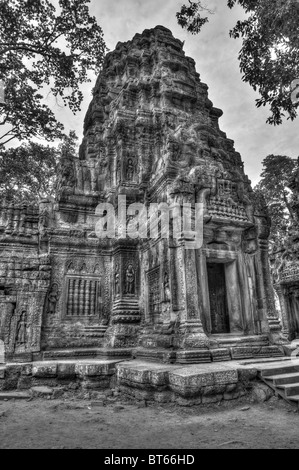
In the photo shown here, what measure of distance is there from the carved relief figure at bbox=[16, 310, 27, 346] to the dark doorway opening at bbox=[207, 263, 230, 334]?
4.40 meters

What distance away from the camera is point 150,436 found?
12.6 ft

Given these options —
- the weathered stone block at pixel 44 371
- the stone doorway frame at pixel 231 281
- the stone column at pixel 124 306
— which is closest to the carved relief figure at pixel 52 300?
the stone column at pixel 124 306

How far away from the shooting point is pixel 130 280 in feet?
27.7

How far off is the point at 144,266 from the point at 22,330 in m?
3.25

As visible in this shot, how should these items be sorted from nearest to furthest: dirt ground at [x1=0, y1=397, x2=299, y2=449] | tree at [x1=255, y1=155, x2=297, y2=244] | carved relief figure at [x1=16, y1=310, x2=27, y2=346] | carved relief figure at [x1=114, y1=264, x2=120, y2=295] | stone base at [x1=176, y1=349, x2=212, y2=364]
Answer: dirt ground at [x1=0, y1=397, x2=299, y2=449] < stone base at [x1=176, y1=349, x2=212, y2=364] < carved relief figure at [x1=16, y1=310, x2=27, y2=346] < carved relief figure at [x1=114, y1=264, x2=120, y2=295] < tree at [x1=255, y1=155, x2=297, y2=244]

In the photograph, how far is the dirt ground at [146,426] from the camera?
3615mm

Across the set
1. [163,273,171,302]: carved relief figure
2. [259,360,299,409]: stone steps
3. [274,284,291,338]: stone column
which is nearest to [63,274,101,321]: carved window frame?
[163,273,171,302]: carved relief figure

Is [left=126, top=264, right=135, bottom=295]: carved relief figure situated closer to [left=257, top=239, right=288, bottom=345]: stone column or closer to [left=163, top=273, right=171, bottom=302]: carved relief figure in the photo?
[left=163, top=273, right=171, bottom=302]: carved relief figure

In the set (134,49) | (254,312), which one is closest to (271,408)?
(254,312)

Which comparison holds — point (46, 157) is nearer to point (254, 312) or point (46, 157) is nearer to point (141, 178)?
point (141, 178)

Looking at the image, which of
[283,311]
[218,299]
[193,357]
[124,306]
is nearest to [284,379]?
[193,357]

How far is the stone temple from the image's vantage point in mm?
6922

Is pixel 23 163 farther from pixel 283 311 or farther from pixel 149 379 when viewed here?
pixel 283 311

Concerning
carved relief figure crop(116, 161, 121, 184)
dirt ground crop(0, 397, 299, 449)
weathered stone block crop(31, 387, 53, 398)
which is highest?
carved relief figure crop(116, 161, 121, 184)
